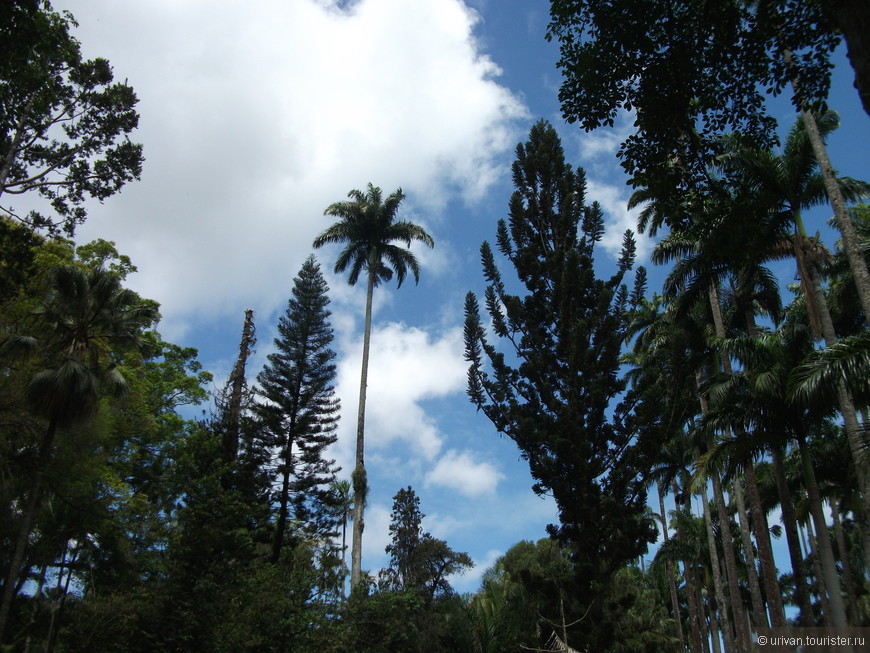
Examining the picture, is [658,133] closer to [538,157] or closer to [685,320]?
[538,157]

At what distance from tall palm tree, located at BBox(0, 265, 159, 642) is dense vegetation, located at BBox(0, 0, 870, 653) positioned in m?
0.06

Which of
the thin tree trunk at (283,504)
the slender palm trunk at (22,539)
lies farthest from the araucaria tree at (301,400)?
the slender palm trunk at (22,539)

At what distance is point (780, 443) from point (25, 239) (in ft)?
50.8

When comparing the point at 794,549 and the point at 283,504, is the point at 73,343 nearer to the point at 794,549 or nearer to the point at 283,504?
the point at 283,504

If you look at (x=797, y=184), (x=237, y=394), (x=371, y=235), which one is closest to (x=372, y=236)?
(x=371, y=235)

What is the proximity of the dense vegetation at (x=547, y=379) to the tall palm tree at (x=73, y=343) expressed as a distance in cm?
6

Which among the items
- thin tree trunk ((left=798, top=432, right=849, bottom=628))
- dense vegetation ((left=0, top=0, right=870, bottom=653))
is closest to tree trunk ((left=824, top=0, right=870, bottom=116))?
dense vegetation ((left=0, top=0, right=870, bottom=653))

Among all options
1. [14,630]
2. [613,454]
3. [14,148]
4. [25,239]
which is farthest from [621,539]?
[14,630]

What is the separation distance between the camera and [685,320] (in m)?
22.8

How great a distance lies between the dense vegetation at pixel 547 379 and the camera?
22.9 feet

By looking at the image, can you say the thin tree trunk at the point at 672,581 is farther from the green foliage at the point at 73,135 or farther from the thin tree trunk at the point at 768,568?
the green foliage at the point at 73,135

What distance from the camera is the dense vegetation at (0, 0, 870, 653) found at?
699 cm

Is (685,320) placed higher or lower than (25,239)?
higher

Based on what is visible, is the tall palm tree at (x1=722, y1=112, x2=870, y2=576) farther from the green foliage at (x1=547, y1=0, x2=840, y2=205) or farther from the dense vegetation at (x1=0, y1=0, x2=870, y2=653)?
the green foliage at (x1=547, y1=0, x2=840, y2=205)
